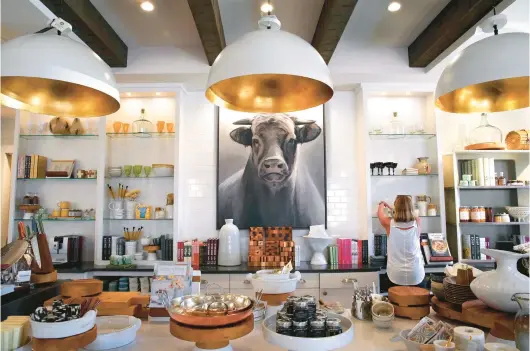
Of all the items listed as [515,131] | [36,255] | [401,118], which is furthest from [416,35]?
[36,255]

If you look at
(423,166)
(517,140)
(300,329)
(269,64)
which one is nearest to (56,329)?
(300,329)

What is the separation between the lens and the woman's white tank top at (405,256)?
3.26 meters

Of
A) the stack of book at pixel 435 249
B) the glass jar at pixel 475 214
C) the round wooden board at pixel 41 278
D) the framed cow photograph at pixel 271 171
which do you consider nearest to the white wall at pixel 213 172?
the framed cow photograph at pixel 271 171

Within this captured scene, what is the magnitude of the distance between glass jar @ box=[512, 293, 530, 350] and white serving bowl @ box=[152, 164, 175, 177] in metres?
3.41

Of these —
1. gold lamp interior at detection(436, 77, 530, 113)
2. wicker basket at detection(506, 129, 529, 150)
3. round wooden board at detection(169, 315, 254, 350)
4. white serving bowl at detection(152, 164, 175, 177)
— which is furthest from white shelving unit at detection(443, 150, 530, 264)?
round wooden board at detection(169, 315, 254, 350)

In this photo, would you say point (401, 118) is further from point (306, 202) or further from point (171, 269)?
point (171, 269)

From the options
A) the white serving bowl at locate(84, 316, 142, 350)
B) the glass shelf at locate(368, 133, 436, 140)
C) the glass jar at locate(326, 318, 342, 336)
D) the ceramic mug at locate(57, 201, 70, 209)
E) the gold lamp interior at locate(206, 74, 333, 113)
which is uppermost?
the glass shelf at locate(368, 133, 436, 140)

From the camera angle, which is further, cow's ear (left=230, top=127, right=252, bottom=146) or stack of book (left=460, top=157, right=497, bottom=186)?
cow's ear (left=230, top=127, right=252, bottom=146)

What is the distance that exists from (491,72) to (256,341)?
4.94ft

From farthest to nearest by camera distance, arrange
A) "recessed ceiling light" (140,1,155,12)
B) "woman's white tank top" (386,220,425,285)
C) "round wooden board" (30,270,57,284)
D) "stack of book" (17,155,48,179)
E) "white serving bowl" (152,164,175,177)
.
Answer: "white serving bowl" (152,164,175,177)
"stack of book" (17,155,48,179)
"woman's white tank top" (386,220,425,285)
"recessed ceiling light" (140,1,155,12)
"round wooden board" (30,270,57,284)

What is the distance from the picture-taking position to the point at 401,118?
4406 millimetres

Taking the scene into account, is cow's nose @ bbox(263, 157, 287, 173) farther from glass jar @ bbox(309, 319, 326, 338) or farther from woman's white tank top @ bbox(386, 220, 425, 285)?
glass jar @ bbox(309, 319, 326, 338)

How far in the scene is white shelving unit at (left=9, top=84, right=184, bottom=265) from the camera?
4137 mm

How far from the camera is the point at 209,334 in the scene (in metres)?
1.48
